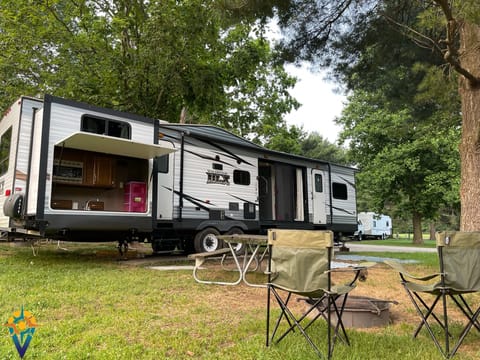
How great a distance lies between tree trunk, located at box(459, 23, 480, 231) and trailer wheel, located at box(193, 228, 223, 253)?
4736mm

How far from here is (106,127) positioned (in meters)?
6.57

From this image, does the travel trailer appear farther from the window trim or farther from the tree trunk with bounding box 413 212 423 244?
the tree trunk with bounding box 413 212 423 244

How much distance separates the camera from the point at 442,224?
4138 cm

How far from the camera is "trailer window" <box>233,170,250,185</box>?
8734 mm

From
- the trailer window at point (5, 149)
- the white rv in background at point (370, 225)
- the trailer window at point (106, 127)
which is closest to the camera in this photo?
the trailer window at point (106, 127)

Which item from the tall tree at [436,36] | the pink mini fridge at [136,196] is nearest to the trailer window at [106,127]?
the pink mini fridge at [136,196]

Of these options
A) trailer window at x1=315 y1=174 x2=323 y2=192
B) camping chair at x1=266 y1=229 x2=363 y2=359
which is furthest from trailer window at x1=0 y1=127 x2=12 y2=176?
trailer window at x1=315 y1=174 x2=323 y2=192

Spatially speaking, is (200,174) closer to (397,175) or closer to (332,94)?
(332,94)

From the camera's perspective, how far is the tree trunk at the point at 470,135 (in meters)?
5.16

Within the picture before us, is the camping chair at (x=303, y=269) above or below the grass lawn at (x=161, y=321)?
above

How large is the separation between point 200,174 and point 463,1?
5.72m

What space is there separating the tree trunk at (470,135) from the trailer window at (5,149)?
7.62 meters

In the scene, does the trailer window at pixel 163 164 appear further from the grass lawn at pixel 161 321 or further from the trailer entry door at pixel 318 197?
the trailer entry door at pixel 318 197

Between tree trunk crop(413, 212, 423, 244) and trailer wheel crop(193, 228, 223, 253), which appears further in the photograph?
tree trunk crop(413, 212, 423, 244)
